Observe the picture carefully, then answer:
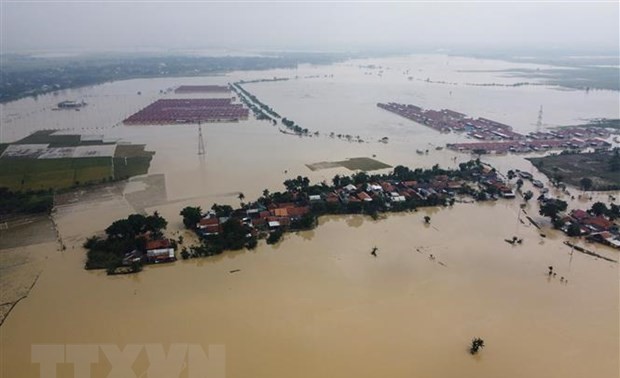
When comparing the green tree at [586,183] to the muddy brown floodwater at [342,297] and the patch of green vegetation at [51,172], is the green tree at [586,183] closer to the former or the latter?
the muddy brown floodwater at [342,297]

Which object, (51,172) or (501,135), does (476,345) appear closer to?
(51,172)

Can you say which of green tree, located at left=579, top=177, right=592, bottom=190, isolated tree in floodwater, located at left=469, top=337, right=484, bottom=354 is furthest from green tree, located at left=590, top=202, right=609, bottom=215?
isolated tree in floodwater, located at left=469, top=337, right=484, bottom=354

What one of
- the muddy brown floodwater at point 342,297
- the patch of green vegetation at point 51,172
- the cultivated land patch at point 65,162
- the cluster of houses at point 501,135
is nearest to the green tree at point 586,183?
the muddy brown floodwater at point 342,297

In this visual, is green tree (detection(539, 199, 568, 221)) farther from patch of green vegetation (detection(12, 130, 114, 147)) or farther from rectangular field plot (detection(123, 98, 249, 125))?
patch of green vegetation (detection(12, 130, 114, 147))

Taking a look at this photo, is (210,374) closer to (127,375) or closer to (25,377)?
(127,375)

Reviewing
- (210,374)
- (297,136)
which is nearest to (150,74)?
(297,136)
